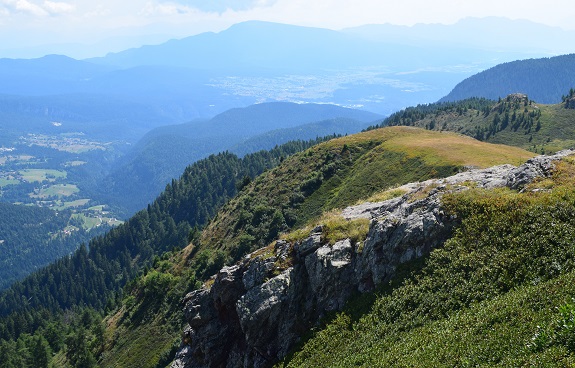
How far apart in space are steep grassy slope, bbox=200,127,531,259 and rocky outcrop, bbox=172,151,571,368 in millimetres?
40519

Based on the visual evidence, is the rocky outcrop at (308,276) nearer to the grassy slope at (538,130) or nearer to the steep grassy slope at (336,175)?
the steep grassy slope at (336,175)

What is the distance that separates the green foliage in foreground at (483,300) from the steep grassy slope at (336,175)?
45547 mm

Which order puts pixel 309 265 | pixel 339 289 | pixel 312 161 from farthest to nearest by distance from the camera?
pixel 312 161 < pixel 309 265 < pixel 339 289

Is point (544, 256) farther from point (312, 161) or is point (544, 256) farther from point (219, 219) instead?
point (219, 219)

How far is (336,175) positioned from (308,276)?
2567 inches

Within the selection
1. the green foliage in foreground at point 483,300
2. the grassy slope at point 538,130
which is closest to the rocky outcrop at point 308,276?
the green foliage in foreground at point 483,300

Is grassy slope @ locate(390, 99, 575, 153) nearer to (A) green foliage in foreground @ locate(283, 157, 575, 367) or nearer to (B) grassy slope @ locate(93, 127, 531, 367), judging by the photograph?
(B) grassy slope @ locate(93, 127, 531, 367)

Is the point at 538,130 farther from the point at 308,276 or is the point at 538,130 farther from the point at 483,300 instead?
the point at 483,300

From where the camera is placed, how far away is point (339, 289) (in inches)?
1199

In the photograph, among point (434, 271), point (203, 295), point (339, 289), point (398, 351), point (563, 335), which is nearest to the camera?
point (563, 335)

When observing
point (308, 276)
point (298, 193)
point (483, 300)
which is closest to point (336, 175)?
point (298, 193)

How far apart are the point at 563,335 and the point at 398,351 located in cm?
838

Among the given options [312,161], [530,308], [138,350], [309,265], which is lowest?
[138,350]

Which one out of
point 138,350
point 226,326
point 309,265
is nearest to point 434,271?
point 309,265
